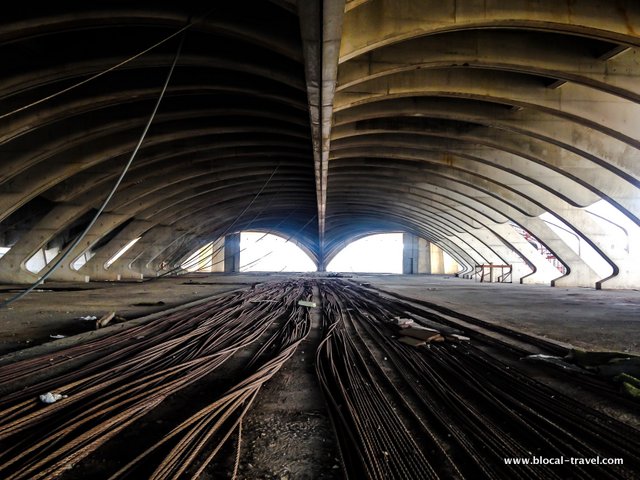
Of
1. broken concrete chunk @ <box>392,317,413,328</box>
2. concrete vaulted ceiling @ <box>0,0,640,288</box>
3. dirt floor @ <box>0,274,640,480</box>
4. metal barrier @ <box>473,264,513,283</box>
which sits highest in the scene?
concrete vaulted ceiling @ <box>0,0,640,288</box>

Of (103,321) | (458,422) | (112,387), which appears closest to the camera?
(458,422)

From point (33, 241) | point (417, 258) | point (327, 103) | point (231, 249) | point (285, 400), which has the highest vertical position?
point (327, 103)

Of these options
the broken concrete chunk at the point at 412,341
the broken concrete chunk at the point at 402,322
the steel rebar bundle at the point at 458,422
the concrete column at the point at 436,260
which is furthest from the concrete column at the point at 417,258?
the steel rebar bundle at the point at 458,422

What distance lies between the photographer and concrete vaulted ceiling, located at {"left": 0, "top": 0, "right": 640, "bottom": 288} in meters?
6.32

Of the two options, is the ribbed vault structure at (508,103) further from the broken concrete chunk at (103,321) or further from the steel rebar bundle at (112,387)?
the broken concrete chunk at (103,321)

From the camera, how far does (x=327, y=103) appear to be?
7875mm

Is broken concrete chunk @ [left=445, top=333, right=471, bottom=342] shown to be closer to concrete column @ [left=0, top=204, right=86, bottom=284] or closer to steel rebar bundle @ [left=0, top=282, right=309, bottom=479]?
steel rebar bundle @ [left=0, top=282, right=309, bottom=479]

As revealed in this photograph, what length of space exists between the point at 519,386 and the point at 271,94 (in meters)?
8.01

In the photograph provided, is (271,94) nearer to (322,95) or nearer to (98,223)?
(322,95)

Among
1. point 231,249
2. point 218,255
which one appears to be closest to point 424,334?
point 231,249

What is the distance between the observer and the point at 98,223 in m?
17.6

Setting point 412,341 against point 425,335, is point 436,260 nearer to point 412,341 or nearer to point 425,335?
point 425,335

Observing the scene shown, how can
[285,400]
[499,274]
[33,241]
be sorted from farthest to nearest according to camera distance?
[499,274], [33,241], [285,400]

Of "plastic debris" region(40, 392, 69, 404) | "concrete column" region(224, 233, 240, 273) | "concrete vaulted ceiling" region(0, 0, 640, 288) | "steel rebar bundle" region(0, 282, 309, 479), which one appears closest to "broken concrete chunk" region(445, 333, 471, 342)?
"steel rebar bundle" region(0, 282, 309, 479)
